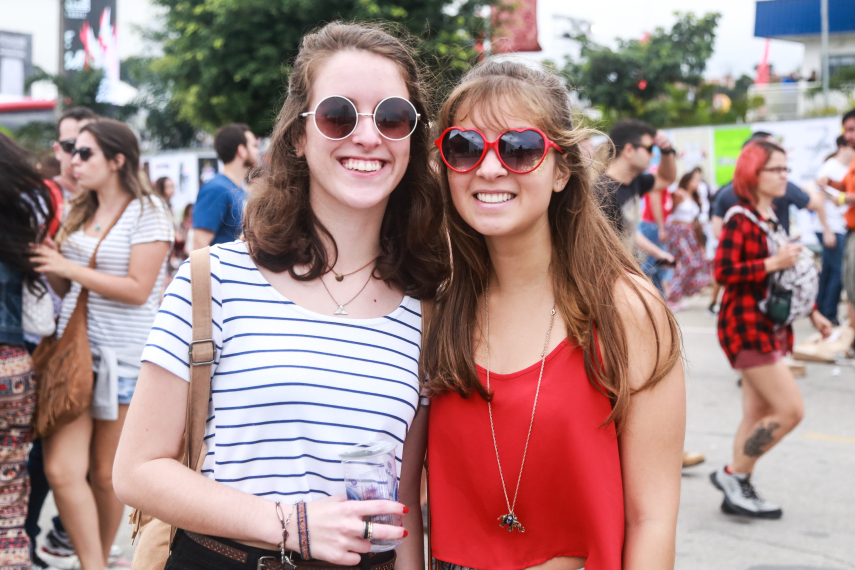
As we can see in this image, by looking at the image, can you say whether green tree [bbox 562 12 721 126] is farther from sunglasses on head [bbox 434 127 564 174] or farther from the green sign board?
sunglasses on head [bbox 434 127 564 174]

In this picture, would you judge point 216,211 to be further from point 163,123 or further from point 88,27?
point 163,123

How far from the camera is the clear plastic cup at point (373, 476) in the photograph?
1.54 meters

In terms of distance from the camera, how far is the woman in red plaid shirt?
433 cm

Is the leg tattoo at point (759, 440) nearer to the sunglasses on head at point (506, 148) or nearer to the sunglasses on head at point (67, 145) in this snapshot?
the sunglasses on head at point (506, 148)

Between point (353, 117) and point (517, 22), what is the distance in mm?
19105

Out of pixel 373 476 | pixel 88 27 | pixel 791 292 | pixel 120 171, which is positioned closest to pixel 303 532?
pixel 373 476

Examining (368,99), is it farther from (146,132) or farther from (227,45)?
(146,132)

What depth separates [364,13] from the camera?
16.5 metres

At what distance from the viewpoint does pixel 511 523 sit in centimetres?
181

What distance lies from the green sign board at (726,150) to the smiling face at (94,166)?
13.6 m

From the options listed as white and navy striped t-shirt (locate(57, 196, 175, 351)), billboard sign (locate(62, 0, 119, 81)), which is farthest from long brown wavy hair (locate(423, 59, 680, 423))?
billboard sign (locate(62, 0, 119, 81))

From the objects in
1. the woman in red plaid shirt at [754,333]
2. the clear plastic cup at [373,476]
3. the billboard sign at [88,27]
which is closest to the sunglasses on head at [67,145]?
the clear plastic cup at [373,476]

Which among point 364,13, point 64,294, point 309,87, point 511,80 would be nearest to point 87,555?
point 64,294

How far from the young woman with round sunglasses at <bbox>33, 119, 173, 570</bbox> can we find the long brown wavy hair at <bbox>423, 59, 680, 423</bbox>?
2.09 m
